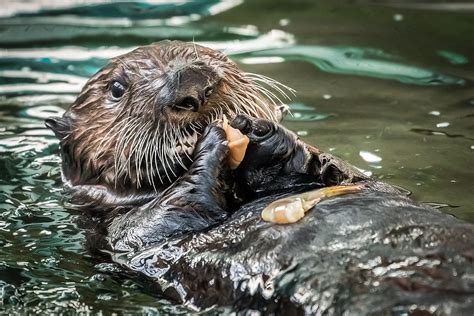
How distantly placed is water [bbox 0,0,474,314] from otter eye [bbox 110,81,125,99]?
649 mm

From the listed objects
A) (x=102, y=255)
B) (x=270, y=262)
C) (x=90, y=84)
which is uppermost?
(x=90, y=84)

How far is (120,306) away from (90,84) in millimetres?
1692

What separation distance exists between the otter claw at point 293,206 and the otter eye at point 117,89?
4.21ft

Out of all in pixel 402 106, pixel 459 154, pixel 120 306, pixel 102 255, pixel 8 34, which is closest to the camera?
pixel 120 306

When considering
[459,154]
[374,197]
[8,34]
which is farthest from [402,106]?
[8,34]

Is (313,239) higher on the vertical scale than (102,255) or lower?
higher

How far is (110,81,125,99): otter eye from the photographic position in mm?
4801

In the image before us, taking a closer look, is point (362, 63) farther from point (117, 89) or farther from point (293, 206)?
point (293, 206)

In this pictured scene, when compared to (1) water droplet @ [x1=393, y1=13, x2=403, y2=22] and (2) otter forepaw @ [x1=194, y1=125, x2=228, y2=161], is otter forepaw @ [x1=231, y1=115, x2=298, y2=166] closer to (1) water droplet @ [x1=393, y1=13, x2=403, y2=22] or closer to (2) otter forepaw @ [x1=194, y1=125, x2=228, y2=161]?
(2) otter forepaw @ [x1=194, y1=125, x2=228, y2=161]

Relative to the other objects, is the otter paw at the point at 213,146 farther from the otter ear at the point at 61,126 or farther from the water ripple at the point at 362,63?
the water ripple at the point at 362,63

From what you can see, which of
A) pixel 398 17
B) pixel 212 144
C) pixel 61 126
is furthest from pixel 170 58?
pixel 398 17

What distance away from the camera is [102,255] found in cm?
435

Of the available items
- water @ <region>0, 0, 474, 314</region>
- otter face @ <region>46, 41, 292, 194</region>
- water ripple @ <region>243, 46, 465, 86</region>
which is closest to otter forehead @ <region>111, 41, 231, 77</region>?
otter face @ <region>46, 41, 292, 194</region>

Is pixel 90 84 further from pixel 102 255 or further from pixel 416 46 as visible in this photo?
pixel 416 46
